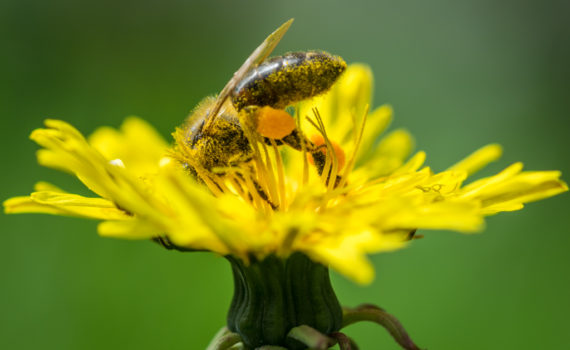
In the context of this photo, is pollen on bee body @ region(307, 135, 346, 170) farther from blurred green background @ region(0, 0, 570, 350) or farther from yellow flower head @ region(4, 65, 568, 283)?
blurred green background @ region(0, 0, 570, 350)

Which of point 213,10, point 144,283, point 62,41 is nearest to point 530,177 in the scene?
point 144,283

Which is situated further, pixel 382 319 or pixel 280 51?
pixel 280 51

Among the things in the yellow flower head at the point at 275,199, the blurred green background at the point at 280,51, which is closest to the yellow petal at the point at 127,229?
the yellow flower head at the point at 275,199

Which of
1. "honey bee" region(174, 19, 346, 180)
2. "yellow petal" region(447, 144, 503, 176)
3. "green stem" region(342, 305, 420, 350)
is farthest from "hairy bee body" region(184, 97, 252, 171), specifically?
"yellow petal" region(447, 144, 503, 176)

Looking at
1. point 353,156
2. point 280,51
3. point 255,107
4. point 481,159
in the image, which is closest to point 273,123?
point 255,107

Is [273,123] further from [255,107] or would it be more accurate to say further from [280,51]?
[280,51]

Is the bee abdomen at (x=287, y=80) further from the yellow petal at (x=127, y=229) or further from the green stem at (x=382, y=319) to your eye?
the green stem at (x=382, y=319)

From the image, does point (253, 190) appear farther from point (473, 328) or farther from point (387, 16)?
point (387, 16)
